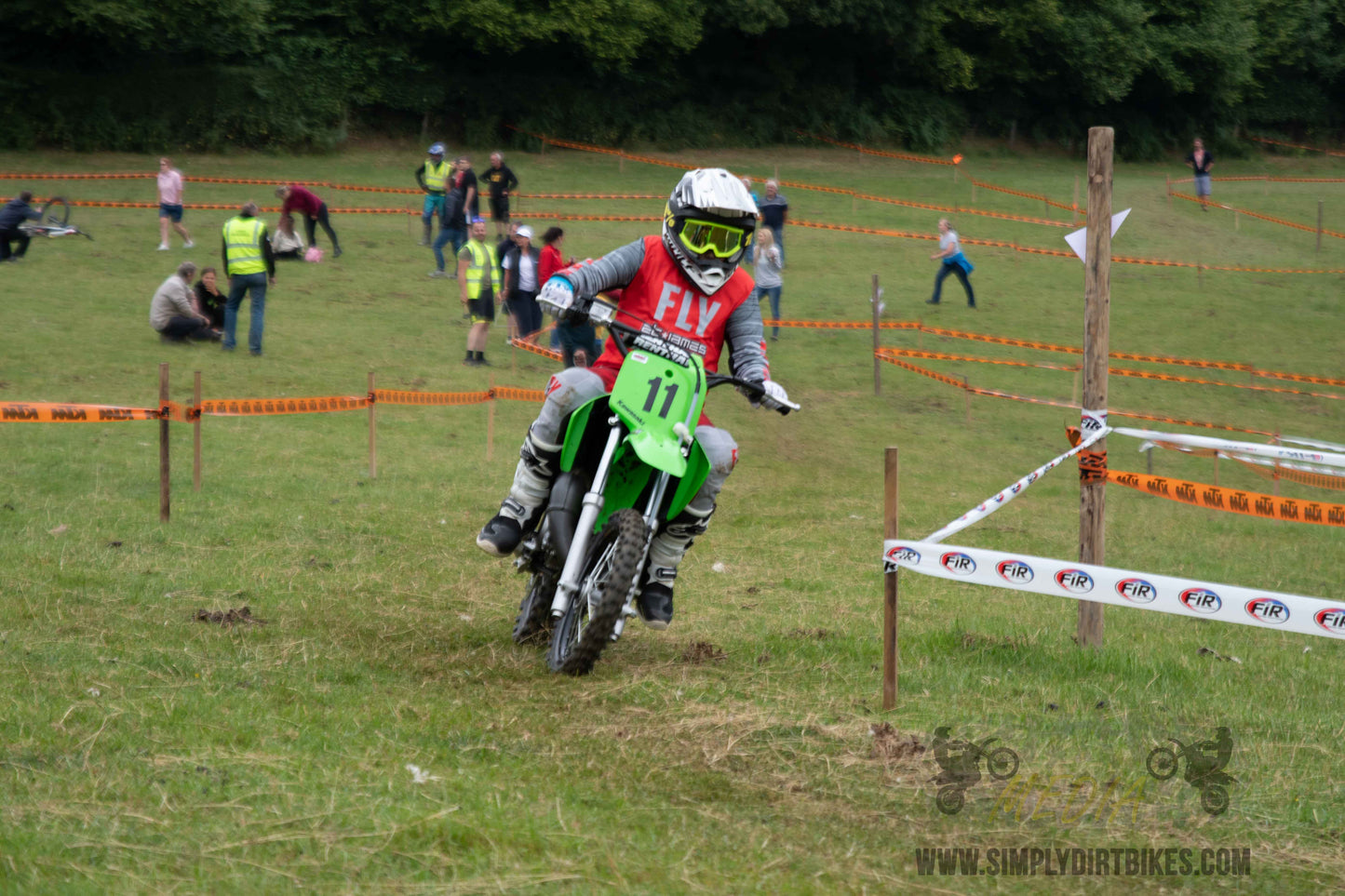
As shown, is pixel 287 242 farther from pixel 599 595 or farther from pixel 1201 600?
pixel 1201 600

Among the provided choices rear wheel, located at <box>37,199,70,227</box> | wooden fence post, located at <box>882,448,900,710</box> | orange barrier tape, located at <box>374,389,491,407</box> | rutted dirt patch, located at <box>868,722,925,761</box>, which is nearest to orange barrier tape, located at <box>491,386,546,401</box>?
orange barrier tape, located at <box>374,389,491,407</box>

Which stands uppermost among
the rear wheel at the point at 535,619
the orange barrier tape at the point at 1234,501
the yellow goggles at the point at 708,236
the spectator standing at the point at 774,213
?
the spectator standing at the point at 774,213

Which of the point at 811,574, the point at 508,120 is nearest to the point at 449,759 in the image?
the point at 811,574

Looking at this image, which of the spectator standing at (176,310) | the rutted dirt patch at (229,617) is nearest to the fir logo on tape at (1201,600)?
the rutted dirt patch at (229,617)

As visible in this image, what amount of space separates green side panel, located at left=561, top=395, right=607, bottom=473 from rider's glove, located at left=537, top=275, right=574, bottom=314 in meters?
0.48

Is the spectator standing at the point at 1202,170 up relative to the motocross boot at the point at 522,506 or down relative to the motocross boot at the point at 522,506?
up

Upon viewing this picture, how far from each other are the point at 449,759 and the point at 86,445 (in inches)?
A: 405

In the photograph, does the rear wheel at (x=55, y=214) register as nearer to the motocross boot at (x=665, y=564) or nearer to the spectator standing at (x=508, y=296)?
the spectator standing at (x=508, y=296)

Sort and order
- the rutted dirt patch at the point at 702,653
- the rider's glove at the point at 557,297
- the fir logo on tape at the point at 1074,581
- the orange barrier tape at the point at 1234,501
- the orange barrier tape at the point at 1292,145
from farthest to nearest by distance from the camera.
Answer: the orange barrier tape at the point at 1292,145 < the orange barrier tape at the point at 1234,501 < the rutted dirt patch at the point at 702,653 < the rider's glove at the point at 557,297 < the fir logo on tape at the point at 1074,581

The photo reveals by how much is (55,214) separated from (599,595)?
2626 centimetres

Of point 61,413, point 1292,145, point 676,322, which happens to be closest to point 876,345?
point 61,413

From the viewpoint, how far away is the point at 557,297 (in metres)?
6.43

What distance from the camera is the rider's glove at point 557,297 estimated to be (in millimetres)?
6410

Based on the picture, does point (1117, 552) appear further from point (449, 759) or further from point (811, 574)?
point (449, 759)
